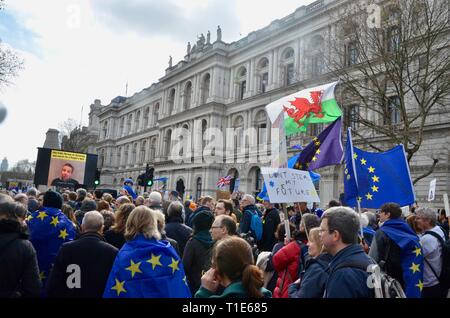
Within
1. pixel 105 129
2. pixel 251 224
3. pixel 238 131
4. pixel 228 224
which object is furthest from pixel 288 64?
pixel 105 129

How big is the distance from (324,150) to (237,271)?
15.3 feet

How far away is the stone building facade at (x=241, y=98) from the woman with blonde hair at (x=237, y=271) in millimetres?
14864

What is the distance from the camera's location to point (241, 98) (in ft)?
118

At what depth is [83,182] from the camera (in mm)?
17656

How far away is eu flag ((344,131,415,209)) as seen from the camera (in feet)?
19.5

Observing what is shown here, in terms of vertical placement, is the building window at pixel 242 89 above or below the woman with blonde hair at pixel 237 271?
above

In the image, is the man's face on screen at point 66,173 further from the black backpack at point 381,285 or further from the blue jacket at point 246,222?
the black backpack at point 381,285

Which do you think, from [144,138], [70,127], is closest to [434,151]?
[144,138]

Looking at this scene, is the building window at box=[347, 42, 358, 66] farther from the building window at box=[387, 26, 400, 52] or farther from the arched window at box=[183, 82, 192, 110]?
the arched window at box=[183, 82, 192, 110]

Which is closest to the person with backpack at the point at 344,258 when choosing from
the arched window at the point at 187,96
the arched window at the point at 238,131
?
the arched window at the point at 238,131

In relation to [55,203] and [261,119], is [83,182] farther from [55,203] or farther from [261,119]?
[261,119]

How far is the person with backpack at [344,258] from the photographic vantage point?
A: 8.38ft

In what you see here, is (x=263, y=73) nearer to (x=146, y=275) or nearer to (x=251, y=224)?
(x=251, y=224)
